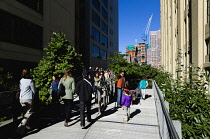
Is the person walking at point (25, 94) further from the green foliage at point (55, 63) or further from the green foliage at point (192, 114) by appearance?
the green foliage at point (192, 114)

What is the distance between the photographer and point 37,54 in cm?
1598

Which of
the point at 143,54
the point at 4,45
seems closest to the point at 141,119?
the point at 4,45

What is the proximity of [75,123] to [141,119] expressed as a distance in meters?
2.78

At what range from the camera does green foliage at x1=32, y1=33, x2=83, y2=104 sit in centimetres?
834

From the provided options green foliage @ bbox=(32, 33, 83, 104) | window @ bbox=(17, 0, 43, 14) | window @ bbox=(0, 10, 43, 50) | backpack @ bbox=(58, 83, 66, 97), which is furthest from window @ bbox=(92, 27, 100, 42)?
backpack @ bbox=(58, 83, 66, 97)

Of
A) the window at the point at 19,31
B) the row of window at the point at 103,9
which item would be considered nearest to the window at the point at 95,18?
the row of window at the point at 103,9

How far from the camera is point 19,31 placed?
45.3 ft

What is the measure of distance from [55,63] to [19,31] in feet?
25.3

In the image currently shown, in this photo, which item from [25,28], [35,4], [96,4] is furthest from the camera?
[96,4]

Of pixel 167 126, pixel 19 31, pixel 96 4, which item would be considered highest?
pixel 96 4

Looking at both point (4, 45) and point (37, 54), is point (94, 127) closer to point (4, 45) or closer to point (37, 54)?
point (4, 45)

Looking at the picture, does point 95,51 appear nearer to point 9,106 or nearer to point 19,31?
point 19,31

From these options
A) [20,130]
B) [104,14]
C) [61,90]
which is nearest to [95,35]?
[104,14]

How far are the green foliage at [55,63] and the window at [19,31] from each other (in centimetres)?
592
